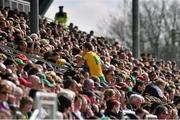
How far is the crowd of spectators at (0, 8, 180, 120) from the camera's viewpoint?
498 inches

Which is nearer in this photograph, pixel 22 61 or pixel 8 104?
pixel 8 104

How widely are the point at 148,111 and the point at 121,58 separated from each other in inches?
497

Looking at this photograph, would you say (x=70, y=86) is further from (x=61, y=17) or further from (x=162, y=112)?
(x=61, y=17)

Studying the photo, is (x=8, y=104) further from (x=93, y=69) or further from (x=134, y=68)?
(x=134, y=68)

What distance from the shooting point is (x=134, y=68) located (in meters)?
26.5

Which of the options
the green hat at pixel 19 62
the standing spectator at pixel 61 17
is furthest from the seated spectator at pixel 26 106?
the standing spectator at pixel 61 17

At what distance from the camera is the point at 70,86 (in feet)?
49.3

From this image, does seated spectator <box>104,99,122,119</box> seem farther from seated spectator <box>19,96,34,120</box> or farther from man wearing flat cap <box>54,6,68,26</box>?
man wearing flat cap <box>54,6,68,26</box>

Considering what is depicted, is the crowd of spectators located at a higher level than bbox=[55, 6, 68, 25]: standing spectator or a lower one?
lower

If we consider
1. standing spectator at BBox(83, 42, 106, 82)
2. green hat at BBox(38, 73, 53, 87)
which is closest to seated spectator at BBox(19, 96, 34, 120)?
green hat at BBox(38, 73, 53, 87)

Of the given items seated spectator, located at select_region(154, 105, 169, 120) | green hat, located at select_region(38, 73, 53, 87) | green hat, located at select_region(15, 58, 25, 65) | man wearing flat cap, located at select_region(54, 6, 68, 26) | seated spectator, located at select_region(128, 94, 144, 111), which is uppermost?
man wearing flat cap, located at select_region(54, 6, 68, 26)

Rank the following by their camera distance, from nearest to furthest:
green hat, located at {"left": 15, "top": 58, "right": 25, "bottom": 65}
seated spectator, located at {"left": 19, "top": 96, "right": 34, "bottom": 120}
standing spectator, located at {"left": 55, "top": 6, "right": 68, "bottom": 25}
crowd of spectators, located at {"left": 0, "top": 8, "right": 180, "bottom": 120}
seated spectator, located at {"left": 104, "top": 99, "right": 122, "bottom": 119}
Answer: seated spectator, located at {"left": 19, "top": 96, "right": 34, "bottom": 120}
crowd of spectators, located at {"left": 0, "top": 8, "right": 180, "bottom": 120}
seated spectator, located at {"left": 104, "top": 99, "right": 122, "bottom": 119}
green hat, located at {"left": 15, "top": 58, "right": 25, "bottom": 65}
standing spectator, located at {"left": 55, "top": 6, "right": 68, "bottom": 25}

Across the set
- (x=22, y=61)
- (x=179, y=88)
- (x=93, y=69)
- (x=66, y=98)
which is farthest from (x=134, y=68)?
(x=66, y=98)

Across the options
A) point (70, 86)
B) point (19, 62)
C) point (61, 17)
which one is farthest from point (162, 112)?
point (61, 17)
